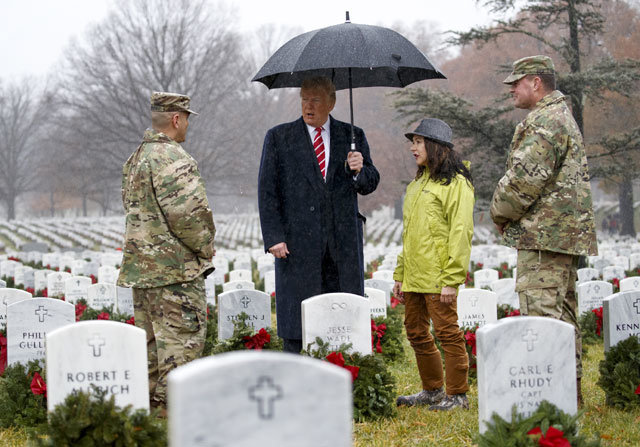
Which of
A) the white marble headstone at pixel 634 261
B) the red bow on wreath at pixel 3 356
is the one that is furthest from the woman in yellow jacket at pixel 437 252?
the white marble headstone at pixel 634 261

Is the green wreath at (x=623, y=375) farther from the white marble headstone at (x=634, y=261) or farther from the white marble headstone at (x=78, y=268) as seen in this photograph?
the white marble headstone at (x=78, y=268)

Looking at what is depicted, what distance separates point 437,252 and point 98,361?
2466mm

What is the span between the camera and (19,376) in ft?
18.3

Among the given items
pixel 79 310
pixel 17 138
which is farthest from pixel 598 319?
pixel 17 138

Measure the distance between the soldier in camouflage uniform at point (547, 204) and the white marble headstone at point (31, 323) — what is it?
3456 millimetres

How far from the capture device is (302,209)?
211 inches

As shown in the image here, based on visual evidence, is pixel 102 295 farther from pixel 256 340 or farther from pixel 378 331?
pixel 256 340

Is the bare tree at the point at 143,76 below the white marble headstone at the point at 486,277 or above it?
above

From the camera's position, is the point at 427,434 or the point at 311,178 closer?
the point at 427,434

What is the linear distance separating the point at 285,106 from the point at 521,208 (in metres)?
42.9

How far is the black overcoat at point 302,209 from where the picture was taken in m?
5.34

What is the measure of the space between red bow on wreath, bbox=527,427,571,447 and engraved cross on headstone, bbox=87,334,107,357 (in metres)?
2.23

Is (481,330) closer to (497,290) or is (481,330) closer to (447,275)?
(447,275)

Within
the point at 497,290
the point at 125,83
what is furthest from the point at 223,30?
the point at 497,290
